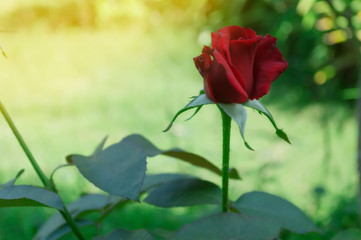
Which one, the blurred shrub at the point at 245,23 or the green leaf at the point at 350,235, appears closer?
the green leaf at the point at 350,235

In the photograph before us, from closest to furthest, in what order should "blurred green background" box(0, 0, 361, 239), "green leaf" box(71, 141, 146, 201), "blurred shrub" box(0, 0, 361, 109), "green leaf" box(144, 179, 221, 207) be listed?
1. "green leaf" box(71, 141, 146, 201)
2. "green leaf" box(144, 179, 221, 207)
3. "blurred green background" box(0, 0, 361, 239)
4. "blurred shrub" box(0, 0, 361, 109)

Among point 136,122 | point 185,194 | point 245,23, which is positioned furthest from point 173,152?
point 245,23

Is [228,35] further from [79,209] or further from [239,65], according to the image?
[79,209]

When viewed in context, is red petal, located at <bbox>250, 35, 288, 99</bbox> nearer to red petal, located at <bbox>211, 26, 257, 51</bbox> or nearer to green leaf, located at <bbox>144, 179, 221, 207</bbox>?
red petal, located at <bbox>211, 26, 257, 51</bbox>

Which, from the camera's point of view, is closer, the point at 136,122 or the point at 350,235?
the point at 350,235

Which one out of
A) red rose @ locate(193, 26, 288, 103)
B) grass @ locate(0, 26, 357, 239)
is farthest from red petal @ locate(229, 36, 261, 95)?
grass @ locate(0, 26, 357, 239)

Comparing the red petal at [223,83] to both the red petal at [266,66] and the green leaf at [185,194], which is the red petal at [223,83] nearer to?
the red petal at [266,66]

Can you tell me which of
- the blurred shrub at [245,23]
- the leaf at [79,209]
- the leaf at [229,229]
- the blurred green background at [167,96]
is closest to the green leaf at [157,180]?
the leaf at [79,209]
